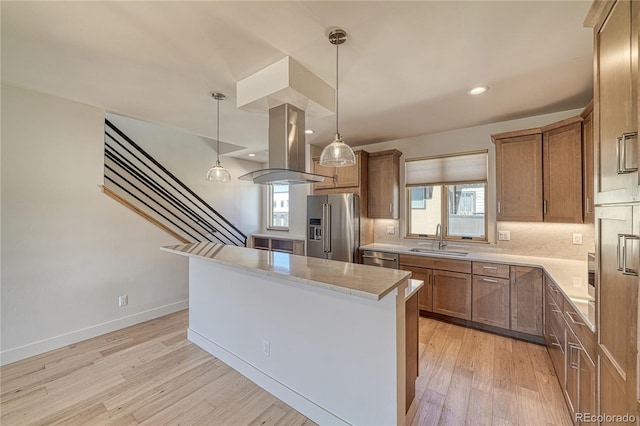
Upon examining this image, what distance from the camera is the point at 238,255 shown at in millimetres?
2441

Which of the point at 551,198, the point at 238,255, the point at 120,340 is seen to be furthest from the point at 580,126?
the point at 120,340

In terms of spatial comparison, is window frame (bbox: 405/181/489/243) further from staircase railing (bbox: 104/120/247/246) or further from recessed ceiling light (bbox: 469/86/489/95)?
staircase railing (bbox: 104/120/247/246)

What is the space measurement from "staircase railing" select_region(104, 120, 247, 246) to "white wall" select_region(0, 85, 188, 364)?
0.40 metres

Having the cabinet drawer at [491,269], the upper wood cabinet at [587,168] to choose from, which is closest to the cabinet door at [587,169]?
the upper wood cabinet at [587,168]

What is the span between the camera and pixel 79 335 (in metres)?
2.94

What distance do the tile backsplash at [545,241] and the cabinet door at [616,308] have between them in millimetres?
2301

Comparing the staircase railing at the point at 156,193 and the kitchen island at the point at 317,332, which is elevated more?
the staircase railing at the point at 156,193

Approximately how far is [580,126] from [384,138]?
233 centimetres

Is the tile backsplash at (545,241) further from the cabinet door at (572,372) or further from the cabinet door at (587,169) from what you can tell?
the cabinet door at (572,372)

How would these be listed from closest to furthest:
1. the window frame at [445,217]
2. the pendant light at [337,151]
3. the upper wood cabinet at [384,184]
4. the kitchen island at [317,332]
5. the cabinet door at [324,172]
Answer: the kitchen island at [317,332] < the pendant light at [337,151] < the window frame at [445,217] < the upper wood cabinet at [384,184] < the cabinet door at [324,172]

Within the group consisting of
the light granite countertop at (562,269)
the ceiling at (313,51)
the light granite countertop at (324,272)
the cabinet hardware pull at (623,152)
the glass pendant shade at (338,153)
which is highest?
the ceiling at (313,51)

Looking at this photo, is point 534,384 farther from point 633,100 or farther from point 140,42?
point 140,42

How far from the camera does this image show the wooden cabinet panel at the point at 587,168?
2379mm

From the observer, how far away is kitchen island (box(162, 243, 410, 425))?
1.55 m
